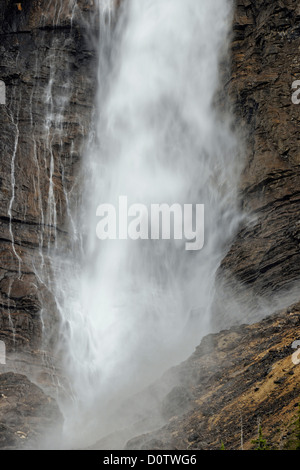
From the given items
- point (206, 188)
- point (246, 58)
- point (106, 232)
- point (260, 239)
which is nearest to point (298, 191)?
point (260, 239)

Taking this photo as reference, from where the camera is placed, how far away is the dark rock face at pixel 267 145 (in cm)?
3020

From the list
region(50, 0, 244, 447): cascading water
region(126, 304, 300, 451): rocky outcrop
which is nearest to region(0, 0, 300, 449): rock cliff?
region(126, 304, 300, 451): rocky outcrop

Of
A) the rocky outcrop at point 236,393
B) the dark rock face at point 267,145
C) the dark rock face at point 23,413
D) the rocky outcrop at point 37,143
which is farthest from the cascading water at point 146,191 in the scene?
the rocky outcrop at point 236,393

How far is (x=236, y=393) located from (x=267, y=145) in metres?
17.8

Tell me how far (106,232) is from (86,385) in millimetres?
11854

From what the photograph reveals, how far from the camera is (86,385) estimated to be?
1296 inches

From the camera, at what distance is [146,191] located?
41281 millimetres

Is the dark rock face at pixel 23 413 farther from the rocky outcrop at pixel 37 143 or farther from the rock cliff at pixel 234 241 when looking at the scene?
the rocky outcrop at pixel 37 143

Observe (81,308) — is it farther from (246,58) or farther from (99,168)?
(246,58)

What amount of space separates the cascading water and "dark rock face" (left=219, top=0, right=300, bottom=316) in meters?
1.89

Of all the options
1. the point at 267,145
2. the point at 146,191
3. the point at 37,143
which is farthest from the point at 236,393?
the point at 37,143

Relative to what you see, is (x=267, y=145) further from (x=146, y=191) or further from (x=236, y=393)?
(x=236, y=393)

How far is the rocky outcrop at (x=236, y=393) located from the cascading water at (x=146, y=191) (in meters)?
6.09

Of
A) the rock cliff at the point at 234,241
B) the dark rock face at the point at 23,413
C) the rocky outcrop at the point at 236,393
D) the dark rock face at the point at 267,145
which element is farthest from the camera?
the dark rock face at the point at 267,145
